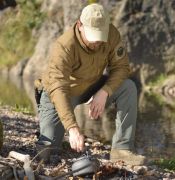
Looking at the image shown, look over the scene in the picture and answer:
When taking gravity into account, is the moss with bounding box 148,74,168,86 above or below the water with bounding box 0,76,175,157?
below

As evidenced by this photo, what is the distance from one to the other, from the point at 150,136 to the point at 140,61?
21.8m

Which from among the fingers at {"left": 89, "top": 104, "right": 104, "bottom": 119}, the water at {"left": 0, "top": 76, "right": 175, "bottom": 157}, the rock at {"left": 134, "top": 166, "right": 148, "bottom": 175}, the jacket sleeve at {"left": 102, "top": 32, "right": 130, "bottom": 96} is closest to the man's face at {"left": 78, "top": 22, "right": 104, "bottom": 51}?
the jacket sleeve at {"left": 102, "top": 32, "right": 130, "bottom": 96}

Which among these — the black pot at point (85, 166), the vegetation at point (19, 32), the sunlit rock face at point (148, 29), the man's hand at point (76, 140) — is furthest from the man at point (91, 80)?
the vegetation at point (19, 32)

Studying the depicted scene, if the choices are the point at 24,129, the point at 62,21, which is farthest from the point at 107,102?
the point at 62,21

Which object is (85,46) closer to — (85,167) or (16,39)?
(85,167)

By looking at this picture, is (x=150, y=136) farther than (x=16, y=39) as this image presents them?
No

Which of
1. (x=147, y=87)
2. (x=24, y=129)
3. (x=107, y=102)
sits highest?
(x=107, y=102)

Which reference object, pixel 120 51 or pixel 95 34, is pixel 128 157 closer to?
pixel 120 51

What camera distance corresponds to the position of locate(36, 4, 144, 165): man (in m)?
7.52

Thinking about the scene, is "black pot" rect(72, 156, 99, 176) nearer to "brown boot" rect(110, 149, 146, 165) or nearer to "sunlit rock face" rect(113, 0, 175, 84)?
"brown boot" rect(110, 149, 146, 165)

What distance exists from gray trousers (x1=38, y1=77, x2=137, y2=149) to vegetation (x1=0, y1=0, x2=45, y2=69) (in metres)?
37.1

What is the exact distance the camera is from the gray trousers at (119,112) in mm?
8469

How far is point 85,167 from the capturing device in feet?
22.9

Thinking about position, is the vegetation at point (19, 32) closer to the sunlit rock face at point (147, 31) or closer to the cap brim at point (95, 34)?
the sunlit rock face at point (147, 31)
